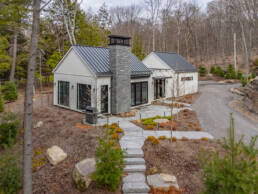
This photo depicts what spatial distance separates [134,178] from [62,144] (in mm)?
4551

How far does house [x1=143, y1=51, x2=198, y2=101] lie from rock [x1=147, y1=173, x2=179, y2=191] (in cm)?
1248

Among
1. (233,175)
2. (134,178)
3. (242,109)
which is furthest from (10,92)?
(242,109)

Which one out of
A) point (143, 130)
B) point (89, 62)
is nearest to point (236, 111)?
point (143, 130)

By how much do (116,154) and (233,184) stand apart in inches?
140

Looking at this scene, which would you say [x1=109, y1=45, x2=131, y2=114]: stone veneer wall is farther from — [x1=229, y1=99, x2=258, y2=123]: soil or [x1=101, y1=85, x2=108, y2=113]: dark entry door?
[x1=229, y1=99, x2=258, y2=123]: soil

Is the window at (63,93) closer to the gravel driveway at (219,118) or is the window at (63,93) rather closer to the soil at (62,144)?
the soil at (62,144)

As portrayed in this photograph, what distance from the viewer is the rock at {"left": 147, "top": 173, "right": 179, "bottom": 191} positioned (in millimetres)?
7266

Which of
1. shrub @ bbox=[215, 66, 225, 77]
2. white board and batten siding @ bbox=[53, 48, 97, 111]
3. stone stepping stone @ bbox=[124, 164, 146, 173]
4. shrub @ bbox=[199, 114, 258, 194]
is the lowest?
stone stepping stone @ bbox=[124, 164, 146, 173]

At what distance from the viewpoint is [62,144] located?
10.3 metres

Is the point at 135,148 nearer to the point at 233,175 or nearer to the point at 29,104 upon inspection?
the point at 29,104

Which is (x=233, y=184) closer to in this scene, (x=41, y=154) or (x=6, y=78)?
(x=41, y=154)

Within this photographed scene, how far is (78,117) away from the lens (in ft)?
47.4

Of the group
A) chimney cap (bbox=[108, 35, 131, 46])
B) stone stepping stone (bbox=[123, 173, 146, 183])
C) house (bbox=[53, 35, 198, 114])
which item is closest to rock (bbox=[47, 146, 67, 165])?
stone stepping stone (bbox=[123, 173, 146, 183])

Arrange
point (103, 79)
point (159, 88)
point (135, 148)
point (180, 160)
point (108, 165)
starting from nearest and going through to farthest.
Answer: point (108, 165), point (180, 160), point (135, 148), point (103, 79), point (159, 88)
